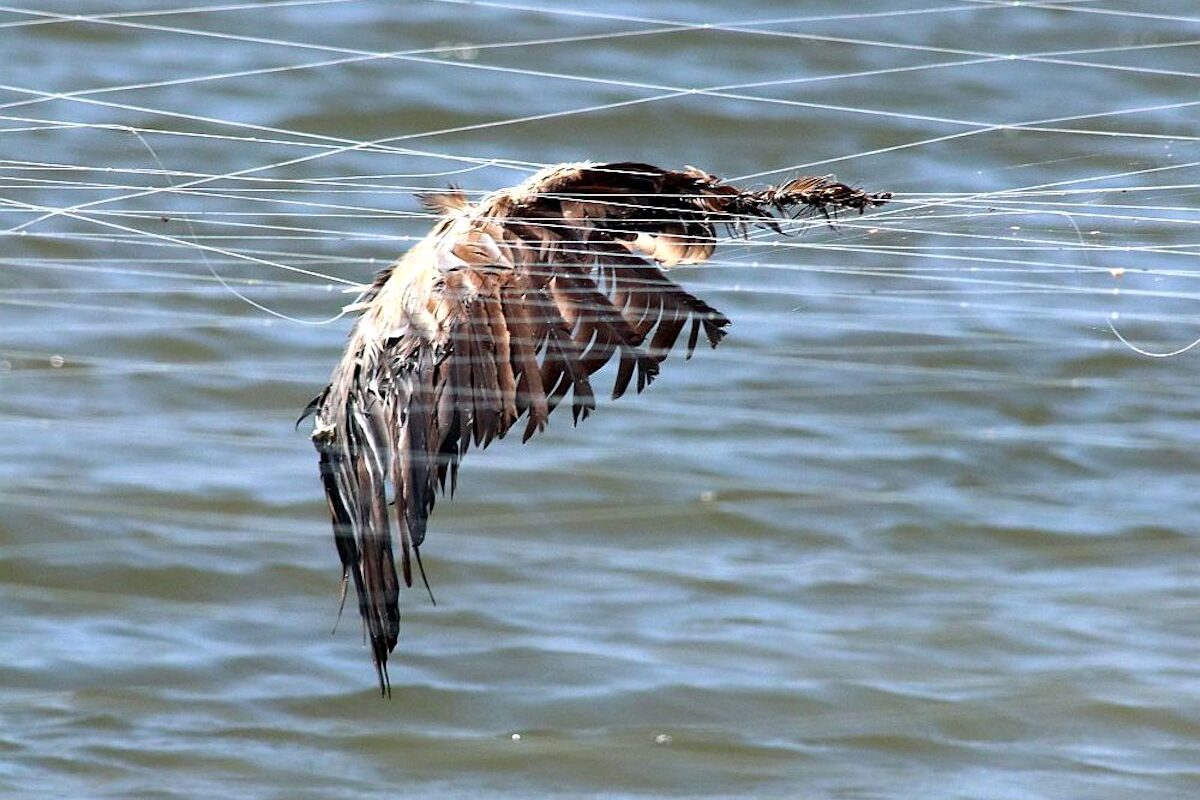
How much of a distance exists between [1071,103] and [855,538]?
2.85 m

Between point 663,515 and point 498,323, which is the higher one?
point 498,323

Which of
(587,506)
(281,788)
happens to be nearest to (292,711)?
(281,788)

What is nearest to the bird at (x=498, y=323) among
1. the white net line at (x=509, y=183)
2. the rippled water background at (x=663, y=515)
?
the rippled water background at (x=663, y=515)

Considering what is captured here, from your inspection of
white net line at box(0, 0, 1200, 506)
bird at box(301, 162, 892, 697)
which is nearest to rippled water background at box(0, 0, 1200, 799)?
white net line at box(0, 0, 1200, 506)

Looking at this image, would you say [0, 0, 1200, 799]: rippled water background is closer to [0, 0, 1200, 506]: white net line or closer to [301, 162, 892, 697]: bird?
[0, 0, 1200, 506]: white net line

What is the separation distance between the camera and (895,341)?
5602mm

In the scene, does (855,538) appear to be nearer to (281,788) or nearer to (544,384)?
(281,788)

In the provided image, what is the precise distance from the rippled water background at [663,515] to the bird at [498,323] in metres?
0.26

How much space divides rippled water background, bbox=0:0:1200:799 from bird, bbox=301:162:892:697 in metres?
0.26

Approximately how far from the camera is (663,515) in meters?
4.88

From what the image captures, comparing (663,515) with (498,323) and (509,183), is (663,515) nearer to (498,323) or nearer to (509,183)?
(509,183)

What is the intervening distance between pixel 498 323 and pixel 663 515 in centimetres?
292

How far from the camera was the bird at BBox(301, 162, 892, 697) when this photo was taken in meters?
2.00

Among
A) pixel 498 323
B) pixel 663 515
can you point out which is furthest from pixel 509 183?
pixel 498 323
